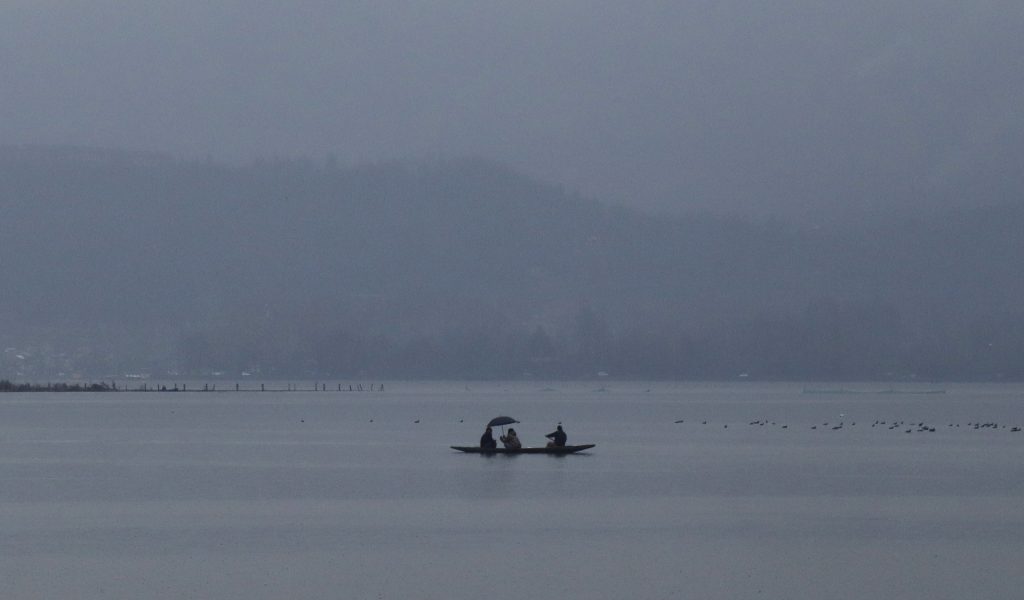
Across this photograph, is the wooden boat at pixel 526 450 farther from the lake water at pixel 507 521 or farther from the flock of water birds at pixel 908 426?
the flock of water birds at pixel 908 426

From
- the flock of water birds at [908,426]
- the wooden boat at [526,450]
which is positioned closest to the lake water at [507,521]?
the wooden boat at [526,450]

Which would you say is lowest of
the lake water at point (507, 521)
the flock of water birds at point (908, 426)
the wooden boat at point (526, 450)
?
the lake water at point (507, 521)

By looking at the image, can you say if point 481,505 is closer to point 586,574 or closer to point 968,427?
point 586,574

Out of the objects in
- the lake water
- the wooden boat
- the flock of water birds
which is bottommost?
the lake water

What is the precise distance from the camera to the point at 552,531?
4016 centimetres

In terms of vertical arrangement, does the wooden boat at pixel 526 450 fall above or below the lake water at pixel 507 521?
above

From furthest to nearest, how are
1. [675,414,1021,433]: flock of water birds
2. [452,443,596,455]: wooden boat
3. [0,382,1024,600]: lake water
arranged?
[675,414,1021,433]: flock of water birds < [452,443,596,455]: wooden boat < [0,382,1024,600]: lake water

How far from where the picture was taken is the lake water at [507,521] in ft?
102

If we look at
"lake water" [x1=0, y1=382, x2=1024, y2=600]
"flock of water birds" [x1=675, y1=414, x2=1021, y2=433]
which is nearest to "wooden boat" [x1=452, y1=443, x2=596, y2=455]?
"lake water" [x1=0, y1=382, x2=1024, y2=600]

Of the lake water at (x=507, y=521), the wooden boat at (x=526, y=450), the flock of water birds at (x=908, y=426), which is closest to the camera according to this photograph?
the lake water at (x=507, y=521)

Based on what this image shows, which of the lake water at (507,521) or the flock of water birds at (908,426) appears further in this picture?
the flock of water birds at (908,426)

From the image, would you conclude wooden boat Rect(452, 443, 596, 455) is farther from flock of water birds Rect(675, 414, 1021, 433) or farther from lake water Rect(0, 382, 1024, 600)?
flock of water birds Rect(675, 414, 1021, 433)

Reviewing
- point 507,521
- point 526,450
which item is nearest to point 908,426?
A: point 526,450

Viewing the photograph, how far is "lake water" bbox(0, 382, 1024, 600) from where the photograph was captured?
3122 centimetres
